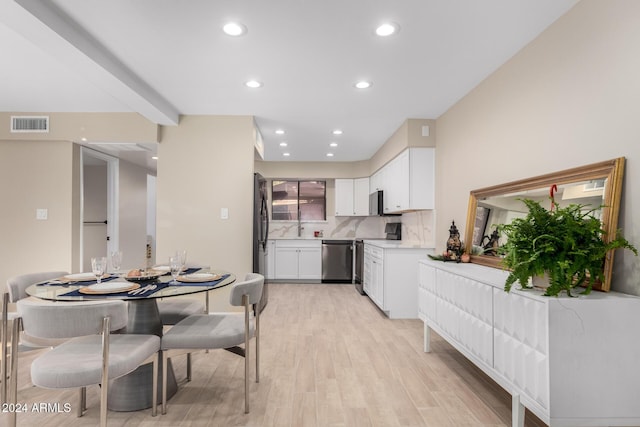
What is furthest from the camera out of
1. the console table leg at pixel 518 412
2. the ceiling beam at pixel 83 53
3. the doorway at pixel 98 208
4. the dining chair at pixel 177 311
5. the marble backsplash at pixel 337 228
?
the marble backsplash at pixel 337 228

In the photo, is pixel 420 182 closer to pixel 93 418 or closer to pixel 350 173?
pixel 350 173

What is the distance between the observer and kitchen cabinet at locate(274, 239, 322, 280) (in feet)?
22.2

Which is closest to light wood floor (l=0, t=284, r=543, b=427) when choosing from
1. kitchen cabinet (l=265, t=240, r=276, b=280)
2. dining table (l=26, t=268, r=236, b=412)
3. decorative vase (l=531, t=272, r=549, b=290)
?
dining table (l=26, t=268, r=236, b=412)

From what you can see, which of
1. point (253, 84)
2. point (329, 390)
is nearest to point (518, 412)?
point (329, 390)

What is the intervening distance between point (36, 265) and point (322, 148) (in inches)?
164

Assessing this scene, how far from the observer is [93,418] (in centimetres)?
204

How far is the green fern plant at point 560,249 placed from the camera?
1.62m

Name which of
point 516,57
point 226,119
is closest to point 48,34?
point 226,119

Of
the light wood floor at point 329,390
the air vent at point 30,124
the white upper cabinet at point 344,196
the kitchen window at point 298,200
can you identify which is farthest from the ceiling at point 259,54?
the kitchen window at point 298,200

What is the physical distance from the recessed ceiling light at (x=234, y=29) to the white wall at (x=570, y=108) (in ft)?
6.57

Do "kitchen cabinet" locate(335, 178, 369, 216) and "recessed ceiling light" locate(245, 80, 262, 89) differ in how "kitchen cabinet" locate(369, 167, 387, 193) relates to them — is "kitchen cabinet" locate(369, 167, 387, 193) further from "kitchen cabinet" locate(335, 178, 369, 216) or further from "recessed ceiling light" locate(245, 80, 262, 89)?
"recessed ceiling light" locate(245, 80, 262, 89)

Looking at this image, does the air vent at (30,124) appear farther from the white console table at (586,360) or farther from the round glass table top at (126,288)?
the white console table at (586,360)

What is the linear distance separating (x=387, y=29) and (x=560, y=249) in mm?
1676

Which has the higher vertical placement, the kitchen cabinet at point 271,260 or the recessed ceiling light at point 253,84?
the recessed ceiling light at point 253,84
